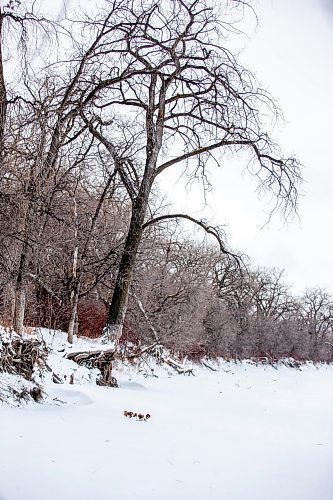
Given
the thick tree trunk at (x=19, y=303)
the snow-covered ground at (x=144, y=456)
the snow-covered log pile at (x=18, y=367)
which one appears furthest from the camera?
the thick tree trunk at (x=19, y=303)

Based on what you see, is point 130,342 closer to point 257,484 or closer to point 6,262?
point 6,262

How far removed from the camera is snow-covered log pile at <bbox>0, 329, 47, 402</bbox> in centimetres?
544

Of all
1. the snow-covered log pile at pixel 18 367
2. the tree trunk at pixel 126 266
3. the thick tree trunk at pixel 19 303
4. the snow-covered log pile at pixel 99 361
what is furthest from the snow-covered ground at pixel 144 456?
the tree trunk at pixel 126 266

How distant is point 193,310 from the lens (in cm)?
2436

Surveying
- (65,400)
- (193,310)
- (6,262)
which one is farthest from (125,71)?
(193,310)

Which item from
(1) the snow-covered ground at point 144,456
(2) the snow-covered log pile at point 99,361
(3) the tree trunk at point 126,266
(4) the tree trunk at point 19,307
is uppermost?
(3) the tree trunk at point 126,266

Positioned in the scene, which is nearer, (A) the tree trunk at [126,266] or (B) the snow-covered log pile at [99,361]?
(B) the snow-covered log pile at [99,361]

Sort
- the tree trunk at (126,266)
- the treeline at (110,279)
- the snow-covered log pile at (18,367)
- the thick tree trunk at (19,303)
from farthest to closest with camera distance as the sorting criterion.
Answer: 1. the tree trunk at (126,266)
2. the thick tree trunk at (19,303)
3. the treeline at (110,279)
4. the snow-covered log pile at (18,367)

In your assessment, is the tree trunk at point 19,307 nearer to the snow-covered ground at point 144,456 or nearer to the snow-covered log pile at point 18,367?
the snow-covered log pile at point 18,367

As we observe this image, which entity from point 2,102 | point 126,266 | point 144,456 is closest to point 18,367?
point 144,456

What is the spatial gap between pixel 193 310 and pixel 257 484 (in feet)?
67.2

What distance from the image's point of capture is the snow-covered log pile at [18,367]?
5441 millimetres

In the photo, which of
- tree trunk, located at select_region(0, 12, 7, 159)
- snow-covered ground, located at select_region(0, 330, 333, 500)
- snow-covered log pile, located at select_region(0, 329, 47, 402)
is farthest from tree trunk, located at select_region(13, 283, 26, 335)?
tree trunk, located at select_region(0, 12, 7, 159)

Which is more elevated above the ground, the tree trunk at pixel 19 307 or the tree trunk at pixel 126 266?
the tree trunk at pixel 126 266
